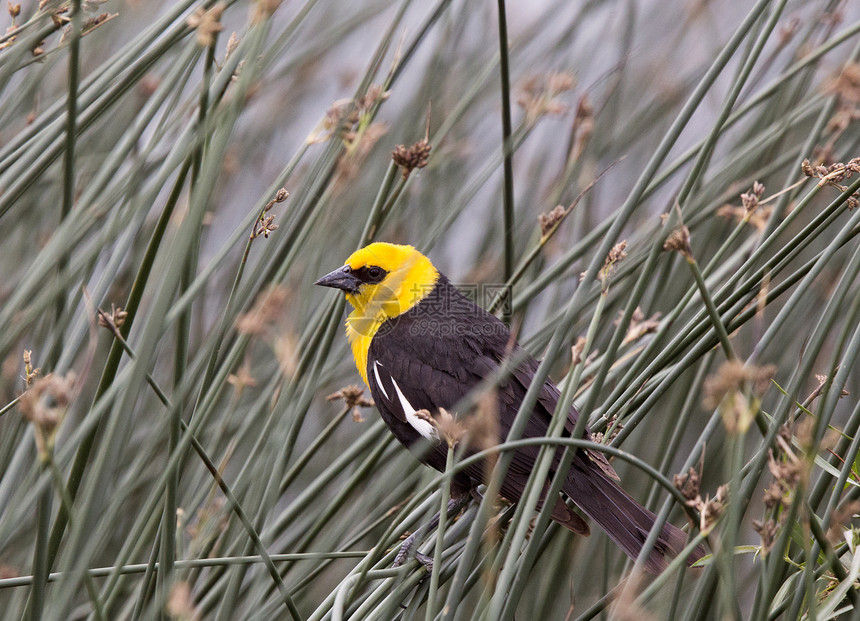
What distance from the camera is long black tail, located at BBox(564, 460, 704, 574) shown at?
170cm

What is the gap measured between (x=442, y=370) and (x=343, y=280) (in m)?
0.42

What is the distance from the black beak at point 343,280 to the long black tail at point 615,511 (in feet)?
2.79

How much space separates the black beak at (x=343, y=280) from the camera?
227cm

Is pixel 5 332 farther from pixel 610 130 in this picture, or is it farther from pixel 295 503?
pixel 610 130

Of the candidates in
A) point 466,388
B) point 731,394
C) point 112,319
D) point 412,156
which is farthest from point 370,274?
point 731,394

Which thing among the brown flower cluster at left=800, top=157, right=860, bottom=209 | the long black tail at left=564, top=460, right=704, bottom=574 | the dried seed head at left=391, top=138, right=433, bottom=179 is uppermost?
the dried seed head at left=391, top=138, right=433, bottom=179

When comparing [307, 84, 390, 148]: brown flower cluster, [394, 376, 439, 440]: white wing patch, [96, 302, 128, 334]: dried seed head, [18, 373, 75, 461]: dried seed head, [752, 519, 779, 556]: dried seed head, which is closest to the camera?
[18, 373, 75, 461]: dried seed head

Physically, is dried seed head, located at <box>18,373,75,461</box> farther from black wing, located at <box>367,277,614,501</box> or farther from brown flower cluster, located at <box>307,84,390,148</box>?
black wing, located at <box>367,277,614,501</box>

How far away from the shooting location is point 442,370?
2.13 meters

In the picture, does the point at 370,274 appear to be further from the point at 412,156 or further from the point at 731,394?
the point at 731,394

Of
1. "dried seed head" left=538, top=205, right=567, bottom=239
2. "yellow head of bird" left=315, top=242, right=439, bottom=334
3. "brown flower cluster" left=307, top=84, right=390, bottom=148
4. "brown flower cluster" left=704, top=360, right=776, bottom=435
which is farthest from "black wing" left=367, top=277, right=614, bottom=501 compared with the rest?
"brown flower cluster" left=704, top=360, right=776, bottom=435

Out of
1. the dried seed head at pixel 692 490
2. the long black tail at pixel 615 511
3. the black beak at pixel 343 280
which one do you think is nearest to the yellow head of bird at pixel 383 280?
the black beak at pixel 343 280

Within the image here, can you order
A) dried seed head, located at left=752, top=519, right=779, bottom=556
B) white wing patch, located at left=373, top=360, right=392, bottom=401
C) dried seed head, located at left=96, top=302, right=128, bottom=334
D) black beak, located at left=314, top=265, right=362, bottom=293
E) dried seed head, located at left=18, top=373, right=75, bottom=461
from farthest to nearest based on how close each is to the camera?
black beak, located at left=314, top=265, right=362, bottom=293
white wing patch, located at left=373, top=360, right=392, bottom=401
dried seed head, located at left=96, top=302, right=128, bottom=334
dried seed head, located at left=752, top=519, right=779, bottom=556
dried seed head, located at left=18, top=373, right=75, bottom=461

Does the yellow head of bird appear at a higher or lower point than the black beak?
lower
